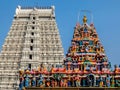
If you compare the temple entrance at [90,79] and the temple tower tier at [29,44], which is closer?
the temple entrance at [90,79]

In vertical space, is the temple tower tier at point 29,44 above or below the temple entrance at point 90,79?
above

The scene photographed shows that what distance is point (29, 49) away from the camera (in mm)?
78500

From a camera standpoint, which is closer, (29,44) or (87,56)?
(87,56)

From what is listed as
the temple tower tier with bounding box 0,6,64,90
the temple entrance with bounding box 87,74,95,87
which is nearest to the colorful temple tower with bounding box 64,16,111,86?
the temple entrance with bounding box 87,74,95,87

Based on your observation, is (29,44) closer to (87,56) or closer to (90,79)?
(87,56)

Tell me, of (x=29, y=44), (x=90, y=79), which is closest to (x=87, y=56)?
(x=90, y=79)

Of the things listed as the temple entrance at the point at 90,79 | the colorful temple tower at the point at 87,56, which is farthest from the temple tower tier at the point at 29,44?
the temple entrance at the point at 90,79

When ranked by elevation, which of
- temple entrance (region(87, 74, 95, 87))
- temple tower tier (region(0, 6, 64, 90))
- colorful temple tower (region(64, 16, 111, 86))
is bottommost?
temple entrance (region(87, 74, 95, 87))

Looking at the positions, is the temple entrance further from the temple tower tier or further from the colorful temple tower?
the temple tower tier

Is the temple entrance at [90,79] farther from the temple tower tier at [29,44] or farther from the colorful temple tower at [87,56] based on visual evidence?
the temple tower tier at [29,44]

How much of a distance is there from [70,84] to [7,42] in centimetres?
3153

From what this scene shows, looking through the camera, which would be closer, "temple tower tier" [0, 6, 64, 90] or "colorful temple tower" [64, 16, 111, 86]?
"colorful temple tower" [64, 16, 111, 86]

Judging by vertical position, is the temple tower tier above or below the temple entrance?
above

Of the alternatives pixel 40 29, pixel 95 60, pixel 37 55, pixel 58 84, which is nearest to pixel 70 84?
pixel 58 84
